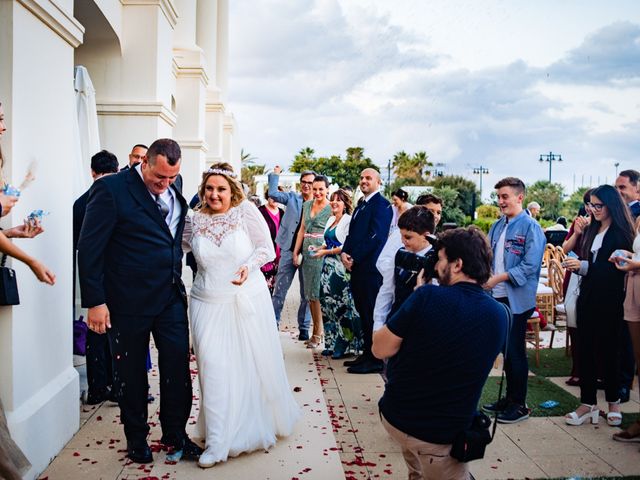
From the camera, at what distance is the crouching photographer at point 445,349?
289cm

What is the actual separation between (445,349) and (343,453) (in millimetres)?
2372

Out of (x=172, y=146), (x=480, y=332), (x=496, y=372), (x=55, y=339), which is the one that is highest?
(x=172, y=146)

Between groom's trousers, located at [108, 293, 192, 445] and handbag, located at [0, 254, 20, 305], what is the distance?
0.74 metres

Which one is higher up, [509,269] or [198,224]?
[198,224]

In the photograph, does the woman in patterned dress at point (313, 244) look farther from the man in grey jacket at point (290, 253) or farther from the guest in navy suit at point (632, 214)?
the guest in navy suit at point (632, 214)

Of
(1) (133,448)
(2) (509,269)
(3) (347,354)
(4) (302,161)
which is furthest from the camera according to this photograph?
(4) (302,161)

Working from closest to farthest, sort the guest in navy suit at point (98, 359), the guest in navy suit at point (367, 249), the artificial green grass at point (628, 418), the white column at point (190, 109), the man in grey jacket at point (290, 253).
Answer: the artificial green grass at point (628, 418) → the guest in navy suit at point (98, 359) → the guest in navy suit at point (367, 249) → the man in grey jacket at point (290, 253) → the white column at point (190, 109)

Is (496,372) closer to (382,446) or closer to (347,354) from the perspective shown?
(347,354)

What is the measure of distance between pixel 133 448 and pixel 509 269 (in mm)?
3419

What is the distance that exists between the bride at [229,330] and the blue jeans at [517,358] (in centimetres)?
210

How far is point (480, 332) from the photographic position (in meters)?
Answer: 2.91

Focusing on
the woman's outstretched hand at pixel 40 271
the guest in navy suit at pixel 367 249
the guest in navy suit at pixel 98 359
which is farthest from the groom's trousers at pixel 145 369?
the guest in navy suit at pixel 367 249

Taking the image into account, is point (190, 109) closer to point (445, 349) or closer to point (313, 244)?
point (313, 244)

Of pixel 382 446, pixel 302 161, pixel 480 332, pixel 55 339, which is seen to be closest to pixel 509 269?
pixel 382 446
